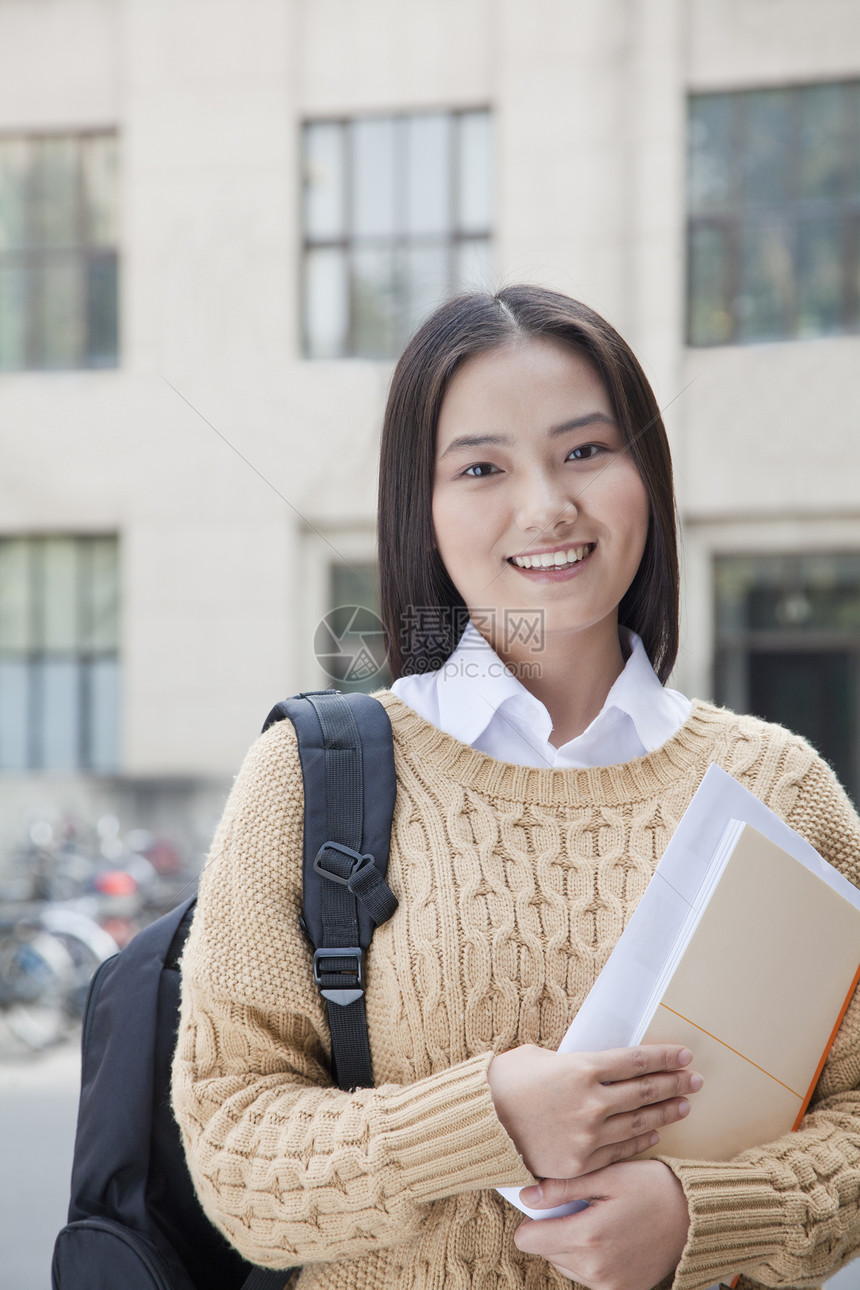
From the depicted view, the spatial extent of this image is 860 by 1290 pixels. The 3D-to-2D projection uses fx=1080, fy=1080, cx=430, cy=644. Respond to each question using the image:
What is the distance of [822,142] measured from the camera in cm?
392

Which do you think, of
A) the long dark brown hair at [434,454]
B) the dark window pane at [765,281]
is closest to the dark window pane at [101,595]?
the dark window pane at [765,281]

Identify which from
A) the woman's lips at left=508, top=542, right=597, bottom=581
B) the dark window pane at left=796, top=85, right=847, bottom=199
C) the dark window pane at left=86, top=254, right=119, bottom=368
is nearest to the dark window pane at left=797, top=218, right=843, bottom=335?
the dark window pane at left=796, top=85, right=847, bottom=199

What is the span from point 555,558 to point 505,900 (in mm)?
231

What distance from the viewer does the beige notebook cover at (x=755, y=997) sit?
2.15 feet

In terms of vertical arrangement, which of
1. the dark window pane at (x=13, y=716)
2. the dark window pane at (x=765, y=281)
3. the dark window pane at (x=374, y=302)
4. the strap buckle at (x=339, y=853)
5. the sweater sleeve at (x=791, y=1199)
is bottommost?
the dark window pane at (x=13, y=716)

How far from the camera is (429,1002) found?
0.67 m

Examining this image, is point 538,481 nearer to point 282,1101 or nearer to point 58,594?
point 282,1101

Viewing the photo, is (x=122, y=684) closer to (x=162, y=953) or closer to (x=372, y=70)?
(x=372, y=70)

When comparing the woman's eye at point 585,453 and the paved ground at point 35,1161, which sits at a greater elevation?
the woman's eye at point 585,453

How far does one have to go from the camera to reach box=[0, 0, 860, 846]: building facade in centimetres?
282

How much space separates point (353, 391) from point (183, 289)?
0.84 m

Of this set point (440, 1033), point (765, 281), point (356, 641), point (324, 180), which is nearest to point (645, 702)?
point (440, 1033)

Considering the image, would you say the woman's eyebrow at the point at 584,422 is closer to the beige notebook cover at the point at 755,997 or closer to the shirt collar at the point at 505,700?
the shirt collar at the point at 505,700

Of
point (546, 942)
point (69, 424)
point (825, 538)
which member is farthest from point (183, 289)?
point (825, 538)
